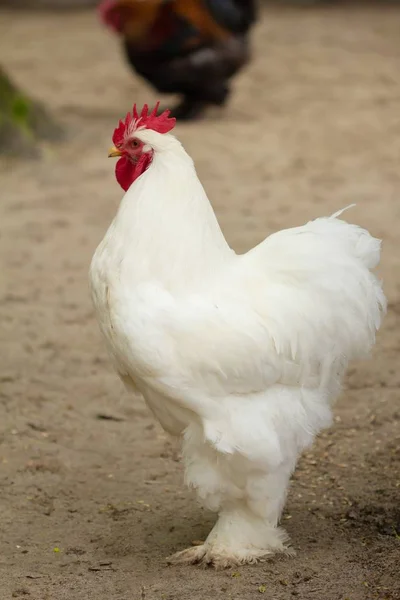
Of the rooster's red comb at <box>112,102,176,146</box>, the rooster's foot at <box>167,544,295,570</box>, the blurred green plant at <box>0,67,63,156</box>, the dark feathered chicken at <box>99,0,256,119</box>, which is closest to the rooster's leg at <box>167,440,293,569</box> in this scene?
the rooster's foot at <box>167,544,295,570</box>

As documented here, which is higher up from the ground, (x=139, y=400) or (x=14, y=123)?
(x=139, y=400)

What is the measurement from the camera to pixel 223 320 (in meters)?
3.03

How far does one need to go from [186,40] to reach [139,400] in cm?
526

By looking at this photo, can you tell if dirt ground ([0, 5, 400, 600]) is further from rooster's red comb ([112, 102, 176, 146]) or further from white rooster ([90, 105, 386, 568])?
rooster's red comb ([112, 102, 176, 146])

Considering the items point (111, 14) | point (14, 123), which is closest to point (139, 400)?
point (14, 123)

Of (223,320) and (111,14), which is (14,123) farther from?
(223,320)

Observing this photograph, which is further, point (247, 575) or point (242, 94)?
point (242, 94)

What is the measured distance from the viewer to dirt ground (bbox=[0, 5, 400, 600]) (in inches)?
131

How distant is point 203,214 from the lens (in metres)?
3.20

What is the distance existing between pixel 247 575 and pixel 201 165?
17.8 feet

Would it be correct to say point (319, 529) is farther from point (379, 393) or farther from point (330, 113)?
point (330, 113)

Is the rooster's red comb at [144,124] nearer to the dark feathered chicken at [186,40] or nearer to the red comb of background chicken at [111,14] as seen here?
the dark feathered chicken at [186,40]

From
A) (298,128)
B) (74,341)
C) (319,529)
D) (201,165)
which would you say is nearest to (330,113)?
(298,128)

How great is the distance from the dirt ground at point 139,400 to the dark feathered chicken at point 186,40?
1.48 feet
